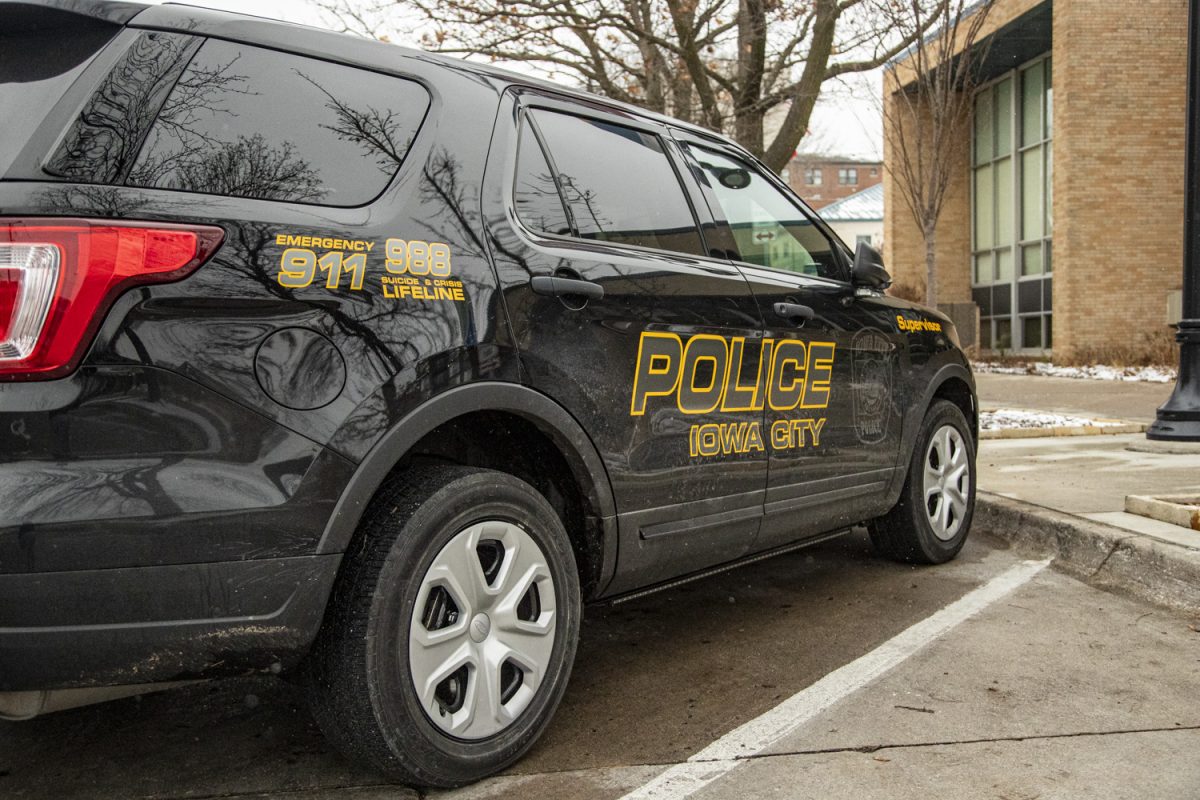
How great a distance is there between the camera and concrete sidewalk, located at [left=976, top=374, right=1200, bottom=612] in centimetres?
452

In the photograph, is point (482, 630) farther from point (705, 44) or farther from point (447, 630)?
point (705, 44)

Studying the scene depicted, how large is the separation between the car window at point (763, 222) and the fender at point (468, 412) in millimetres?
1254

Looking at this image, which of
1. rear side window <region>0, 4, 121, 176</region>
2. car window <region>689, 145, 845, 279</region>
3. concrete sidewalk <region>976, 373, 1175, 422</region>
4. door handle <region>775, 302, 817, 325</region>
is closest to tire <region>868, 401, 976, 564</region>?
car window <region>689, 145, 845, 279</region>

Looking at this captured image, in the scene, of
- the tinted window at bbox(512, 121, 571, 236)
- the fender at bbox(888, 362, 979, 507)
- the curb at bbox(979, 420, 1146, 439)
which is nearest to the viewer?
the tinted window at bbox(512, 121, 571, 236)

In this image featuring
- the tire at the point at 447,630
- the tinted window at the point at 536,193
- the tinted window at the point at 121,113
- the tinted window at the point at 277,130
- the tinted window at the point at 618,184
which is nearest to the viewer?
the tinted window at the point at 121,113

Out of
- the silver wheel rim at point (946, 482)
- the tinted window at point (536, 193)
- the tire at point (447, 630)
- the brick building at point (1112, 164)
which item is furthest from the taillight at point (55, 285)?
the brick building at point (1112, 164)

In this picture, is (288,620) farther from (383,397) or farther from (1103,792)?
(1103,792)

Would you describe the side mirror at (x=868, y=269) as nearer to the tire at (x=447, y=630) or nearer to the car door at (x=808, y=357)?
the car door at (x=808, y=357)

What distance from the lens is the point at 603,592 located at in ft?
10.5

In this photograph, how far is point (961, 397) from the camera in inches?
210

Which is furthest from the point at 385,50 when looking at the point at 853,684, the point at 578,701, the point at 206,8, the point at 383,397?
the point at 853,684

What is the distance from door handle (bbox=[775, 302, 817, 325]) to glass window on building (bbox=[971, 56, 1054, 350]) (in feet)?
62.3

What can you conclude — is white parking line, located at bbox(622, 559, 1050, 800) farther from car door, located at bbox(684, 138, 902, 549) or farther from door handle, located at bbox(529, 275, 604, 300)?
door handle, located at bbox(529, 275, 604, 300)

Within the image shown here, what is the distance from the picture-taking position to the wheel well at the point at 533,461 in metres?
2.93
